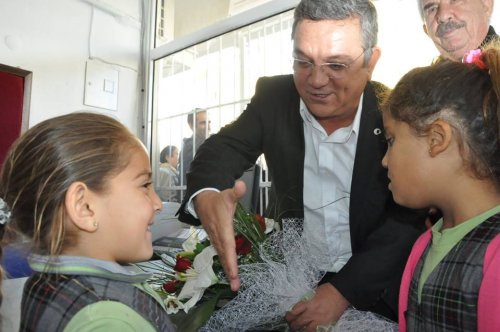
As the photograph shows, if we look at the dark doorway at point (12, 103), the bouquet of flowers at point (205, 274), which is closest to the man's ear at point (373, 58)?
the bouquet of flowers at point (205, 274)

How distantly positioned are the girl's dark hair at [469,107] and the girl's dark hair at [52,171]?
626 millimetres

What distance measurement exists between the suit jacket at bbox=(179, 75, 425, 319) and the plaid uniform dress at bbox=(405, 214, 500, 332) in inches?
5.9

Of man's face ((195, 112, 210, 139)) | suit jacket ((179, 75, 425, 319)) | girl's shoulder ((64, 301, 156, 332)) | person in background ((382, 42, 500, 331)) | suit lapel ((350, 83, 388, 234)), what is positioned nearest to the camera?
girl's shoulder ((64, 301, 156, 332))

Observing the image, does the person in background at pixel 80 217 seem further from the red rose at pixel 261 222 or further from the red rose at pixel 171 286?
the red rose at pixel 261 222

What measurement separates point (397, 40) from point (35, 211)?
80.0 inches

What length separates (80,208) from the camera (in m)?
0.77

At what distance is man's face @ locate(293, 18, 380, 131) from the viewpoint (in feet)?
3.83

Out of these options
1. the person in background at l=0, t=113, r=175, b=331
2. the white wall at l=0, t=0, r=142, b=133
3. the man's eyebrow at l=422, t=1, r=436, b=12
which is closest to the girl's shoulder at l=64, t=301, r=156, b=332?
the person in background at l=0, t=113, r=175, b=331

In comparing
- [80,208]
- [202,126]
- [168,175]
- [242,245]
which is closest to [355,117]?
[242,245]

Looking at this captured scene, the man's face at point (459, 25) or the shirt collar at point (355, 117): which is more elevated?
the man's face at point (459, 25)

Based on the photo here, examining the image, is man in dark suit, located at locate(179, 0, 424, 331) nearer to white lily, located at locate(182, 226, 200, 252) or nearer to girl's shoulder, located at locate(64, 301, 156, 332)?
white lily, located at locate(182, 226, 200, 252)

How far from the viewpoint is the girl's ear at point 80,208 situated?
0.76 metres

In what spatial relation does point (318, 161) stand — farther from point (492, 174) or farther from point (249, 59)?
point (249, 59)

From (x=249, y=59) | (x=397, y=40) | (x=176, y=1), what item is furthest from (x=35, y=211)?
(x=176, y=1)
